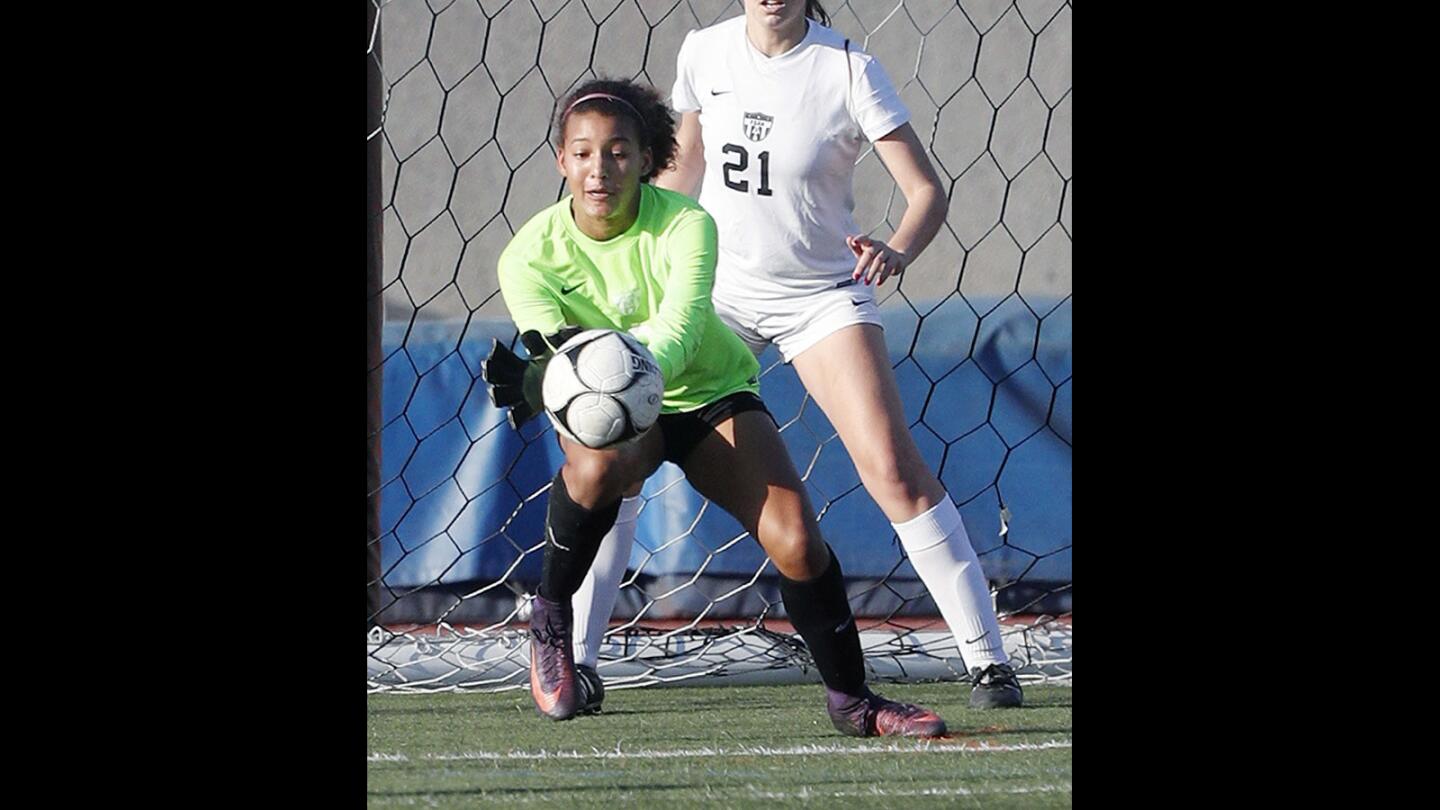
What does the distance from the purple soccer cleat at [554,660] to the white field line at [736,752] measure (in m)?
0.31

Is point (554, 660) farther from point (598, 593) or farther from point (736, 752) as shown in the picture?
point (736, 752)

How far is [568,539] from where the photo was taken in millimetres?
2715

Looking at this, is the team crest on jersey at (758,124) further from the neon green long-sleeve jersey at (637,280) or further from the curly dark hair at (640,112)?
the neon green long-sleeve jersey at (637,280)

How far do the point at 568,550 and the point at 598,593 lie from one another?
191 millimetres

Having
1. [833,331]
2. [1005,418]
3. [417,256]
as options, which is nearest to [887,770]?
[833,331]

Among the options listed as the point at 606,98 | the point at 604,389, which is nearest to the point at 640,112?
the point at 606,98

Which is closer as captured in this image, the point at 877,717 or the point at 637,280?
the point at 877,717

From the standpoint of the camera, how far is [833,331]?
9.55 feet

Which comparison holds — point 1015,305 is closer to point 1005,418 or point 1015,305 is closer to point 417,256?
point 1005,418

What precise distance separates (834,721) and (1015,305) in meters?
1.30

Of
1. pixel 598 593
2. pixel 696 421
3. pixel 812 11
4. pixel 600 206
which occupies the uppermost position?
pixel 812 11

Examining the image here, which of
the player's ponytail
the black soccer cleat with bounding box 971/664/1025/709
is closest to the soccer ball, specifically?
the black soccer cleat with bounding box 971/664/1025/709

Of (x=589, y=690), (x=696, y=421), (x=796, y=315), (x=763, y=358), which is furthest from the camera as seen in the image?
(x=763, y=358)

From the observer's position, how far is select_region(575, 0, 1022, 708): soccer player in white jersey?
2.88 meters
